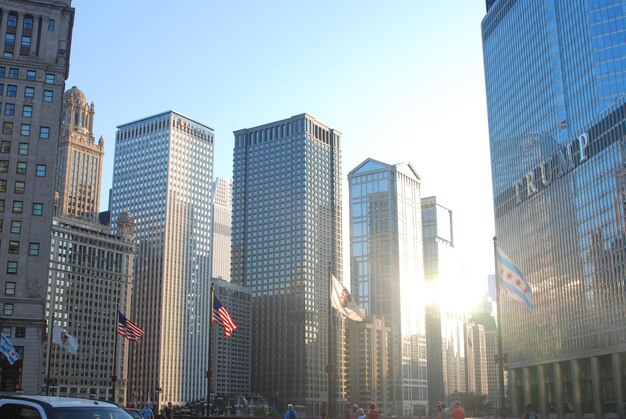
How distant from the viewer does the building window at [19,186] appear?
77125 mm

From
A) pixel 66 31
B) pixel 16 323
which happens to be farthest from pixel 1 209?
pixel 66 31

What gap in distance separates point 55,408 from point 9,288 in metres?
66.2

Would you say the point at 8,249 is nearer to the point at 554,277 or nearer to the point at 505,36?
the point at 554,277

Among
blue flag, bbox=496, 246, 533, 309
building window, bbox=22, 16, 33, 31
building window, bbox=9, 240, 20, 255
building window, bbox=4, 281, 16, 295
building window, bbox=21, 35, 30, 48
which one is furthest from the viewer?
building window, bbox=22, 16, 33, 31

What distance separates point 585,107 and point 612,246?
1091 inches

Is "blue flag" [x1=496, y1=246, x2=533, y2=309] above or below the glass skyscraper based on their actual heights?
below

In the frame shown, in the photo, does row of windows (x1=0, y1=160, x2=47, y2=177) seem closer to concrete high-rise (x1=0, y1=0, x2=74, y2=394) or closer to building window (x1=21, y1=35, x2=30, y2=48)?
concrete high-rise (x1=0, y1=0, x2=74, y2=394)

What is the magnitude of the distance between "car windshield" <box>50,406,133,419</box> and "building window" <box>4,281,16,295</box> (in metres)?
64.8

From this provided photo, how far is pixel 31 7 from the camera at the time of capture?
276 feet

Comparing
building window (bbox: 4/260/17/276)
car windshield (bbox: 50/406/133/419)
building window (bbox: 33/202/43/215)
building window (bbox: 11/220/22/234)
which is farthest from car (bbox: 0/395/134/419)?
building window (bbox: 33/202/43/215)

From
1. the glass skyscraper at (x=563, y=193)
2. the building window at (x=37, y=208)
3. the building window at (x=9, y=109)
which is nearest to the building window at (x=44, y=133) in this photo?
the building window at (x=9, y=109)

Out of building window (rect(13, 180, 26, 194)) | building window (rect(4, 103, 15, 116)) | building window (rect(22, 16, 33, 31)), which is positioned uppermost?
building window (rect(22, 16, 33, 31))

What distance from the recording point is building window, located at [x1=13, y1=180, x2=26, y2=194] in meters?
77.1

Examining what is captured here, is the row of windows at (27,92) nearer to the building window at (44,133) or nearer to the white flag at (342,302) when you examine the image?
the building window at (44,133)
